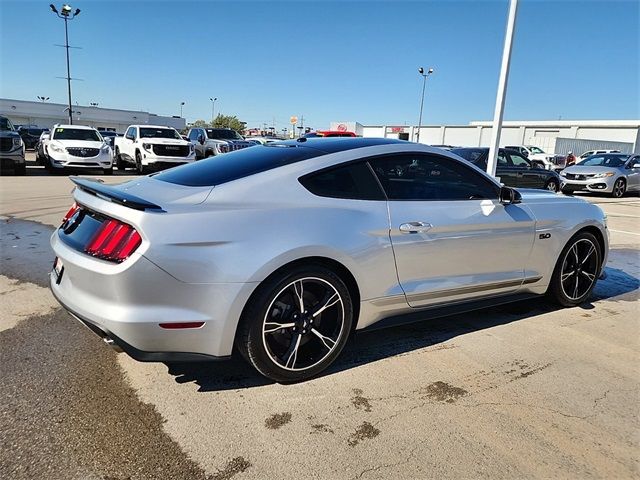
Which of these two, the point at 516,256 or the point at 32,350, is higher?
the point at 516,256

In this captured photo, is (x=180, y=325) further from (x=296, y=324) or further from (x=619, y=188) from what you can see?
(x=619, y=188)

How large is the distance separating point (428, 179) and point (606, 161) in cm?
1697

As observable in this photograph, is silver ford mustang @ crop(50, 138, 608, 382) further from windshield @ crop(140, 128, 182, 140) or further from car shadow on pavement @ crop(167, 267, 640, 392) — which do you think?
windshield @ crop(140, 128, 182, 140)

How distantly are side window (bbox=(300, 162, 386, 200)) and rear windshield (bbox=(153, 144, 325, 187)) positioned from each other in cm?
20

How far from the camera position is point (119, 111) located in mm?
80000

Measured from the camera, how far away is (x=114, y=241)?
2631 mm

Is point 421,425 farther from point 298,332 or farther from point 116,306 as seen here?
point 116,306

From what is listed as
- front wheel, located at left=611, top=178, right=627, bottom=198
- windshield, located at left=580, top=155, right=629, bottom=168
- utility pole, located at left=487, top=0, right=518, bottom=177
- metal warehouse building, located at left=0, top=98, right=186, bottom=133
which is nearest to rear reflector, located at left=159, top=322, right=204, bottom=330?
utility pole, located at left=487, top=0, right=518, bottom=177

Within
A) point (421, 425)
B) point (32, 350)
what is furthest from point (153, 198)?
point (421, 425)

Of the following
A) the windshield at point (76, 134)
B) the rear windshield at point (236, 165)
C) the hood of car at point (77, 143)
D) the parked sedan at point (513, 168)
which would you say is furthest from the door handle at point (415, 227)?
the windshield at point (76, 134)

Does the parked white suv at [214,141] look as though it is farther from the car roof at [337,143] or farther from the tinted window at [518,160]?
the car roof at [337,143]

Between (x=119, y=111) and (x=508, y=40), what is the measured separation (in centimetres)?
8184

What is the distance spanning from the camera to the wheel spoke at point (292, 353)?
2988 mm

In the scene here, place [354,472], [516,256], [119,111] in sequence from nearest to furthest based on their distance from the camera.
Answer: [354,472] < [516,256] < [119,111]
